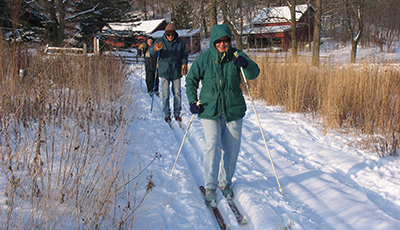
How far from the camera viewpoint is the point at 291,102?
22.0 feet

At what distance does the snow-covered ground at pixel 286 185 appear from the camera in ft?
8.75

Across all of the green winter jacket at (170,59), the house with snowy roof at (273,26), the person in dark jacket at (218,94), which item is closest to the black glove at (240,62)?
the person in dark jacket at (218,94)

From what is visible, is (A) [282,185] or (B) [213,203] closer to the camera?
(B) [213,203]

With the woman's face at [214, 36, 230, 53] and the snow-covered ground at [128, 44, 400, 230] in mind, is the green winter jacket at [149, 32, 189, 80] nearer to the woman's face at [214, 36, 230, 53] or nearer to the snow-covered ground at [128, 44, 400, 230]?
the snow-covered ground at [128, 44, 400, 230]

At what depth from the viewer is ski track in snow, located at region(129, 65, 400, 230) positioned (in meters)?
2.66

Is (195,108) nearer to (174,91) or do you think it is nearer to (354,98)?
(174,91)

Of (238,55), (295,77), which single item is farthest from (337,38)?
(238,55)

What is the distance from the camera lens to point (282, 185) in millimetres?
3408

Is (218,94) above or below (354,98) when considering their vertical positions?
above

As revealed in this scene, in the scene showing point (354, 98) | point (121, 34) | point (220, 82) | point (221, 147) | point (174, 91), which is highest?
point (121, 34)

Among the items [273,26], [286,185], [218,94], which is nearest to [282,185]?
[286,185]

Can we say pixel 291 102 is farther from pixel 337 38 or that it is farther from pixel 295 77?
pixel 337 38

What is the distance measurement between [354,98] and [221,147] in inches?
136

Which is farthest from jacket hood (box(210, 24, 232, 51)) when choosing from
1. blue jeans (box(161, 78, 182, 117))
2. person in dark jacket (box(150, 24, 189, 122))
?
blue jeans (box(161, 78, 182, 117))
